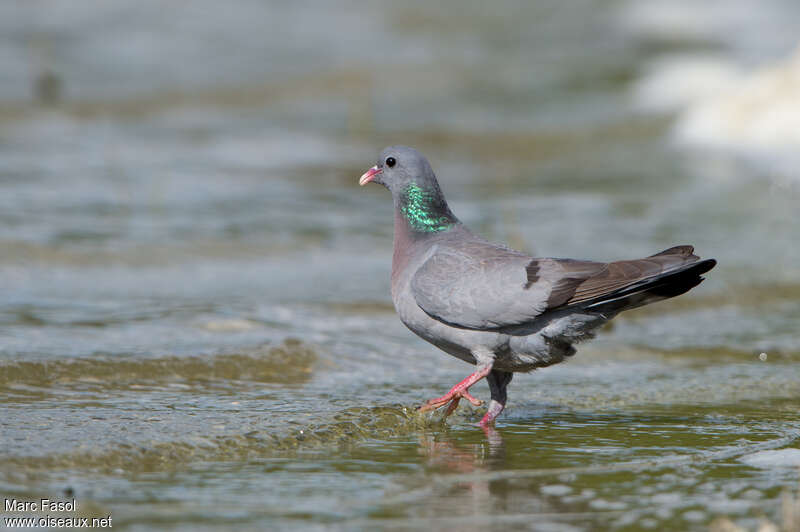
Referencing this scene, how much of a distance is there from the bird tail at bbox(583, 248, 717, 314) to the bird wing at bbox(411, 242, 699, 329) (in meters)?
0.03

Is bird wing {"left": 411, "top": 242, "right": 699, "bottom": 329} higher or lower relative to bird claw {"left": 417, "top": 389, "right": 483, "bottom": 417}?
higher

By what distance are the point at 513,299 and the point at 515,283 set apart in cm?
9

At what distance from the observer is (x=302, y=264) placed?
9672 millimetres

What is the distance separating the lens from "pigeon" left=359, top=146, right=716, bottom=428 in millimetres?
5215

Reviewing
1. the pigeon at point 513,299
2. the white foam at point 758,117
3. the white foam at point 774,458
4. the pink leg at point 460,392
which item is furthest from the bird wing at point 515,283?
the white foam at point 758,117

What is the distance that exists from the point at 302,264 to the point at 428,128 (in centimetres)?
750

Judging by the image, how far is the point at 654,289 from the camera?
5289mm

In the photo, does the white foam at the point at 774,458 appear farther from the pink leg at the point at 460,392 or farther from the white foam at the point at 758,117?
the white foam at the point at 758,117

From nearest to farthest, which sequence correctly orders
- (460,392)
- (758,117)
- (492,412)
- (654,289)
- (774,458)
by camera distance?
(774,458) → (654,289) → (460,392) → (492,412) → (758,117)

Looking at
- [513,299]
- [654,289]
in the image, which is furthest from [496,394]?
[654,289]

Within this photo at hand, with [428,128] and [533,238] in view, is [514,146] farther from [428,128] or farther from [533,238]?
[533,238]

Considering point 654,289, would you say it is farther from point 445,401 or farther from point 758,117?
point 758,117

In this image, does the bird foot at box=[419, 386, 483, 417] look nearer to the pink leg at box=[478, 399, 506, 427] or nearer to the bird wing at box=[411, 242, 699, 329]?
the pink leg at box=[478, 399, 506, 427]

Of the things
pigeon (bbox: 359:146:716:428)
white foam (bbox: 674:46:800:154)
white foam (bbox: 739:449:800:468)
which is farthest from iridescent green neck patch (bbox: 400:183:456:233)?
white foam (bbox: 674:46:800:154)
